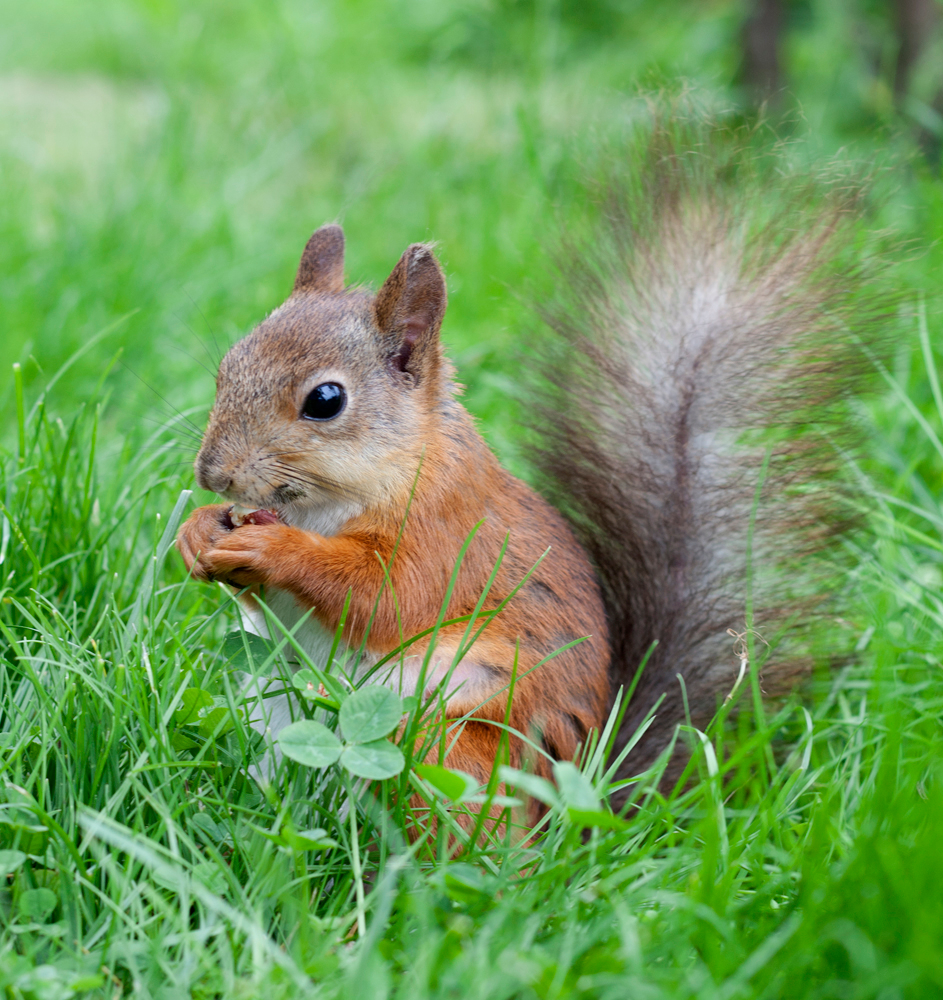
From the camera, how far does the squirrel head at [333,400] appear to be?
1.49 m

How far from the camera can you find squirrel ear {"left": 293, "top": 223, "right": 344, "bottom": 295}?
5.95 feet

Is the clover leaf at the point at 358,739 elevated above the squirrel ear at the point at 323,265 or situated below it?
below

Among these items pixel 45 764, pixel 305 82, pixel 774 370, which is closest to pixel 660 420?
pixel 774 370

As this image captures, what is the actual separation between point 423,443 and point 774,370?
2.10ft

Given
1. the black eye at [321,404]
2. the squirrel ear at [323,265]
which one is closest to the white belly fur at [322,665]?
the black eye at [321,404]

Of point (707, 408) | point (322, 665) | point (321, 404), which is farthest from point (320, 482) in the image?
point (707, 408)

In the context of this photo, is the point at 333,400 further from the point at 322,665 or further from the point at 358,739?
the point at 358,739

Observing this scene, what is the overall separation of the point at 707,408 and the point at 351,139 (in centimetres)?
339

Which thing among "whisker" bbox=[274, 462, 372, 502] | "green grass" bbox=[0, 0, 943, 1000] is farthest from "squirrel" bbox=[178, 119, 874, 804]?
"green grass" bbox=[0, 0, 943, 1000]

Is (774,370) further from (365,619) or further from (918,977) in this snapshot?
(918,977)

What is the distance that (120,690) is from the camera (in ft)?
4.11

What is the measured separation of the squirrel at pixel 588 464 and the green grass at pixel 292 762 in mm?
144

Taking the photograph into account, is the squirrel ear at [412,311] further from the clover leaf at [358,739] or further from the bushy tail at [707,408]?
the clover leaf at [358,739]

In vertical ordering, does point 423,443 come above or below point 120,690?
above
